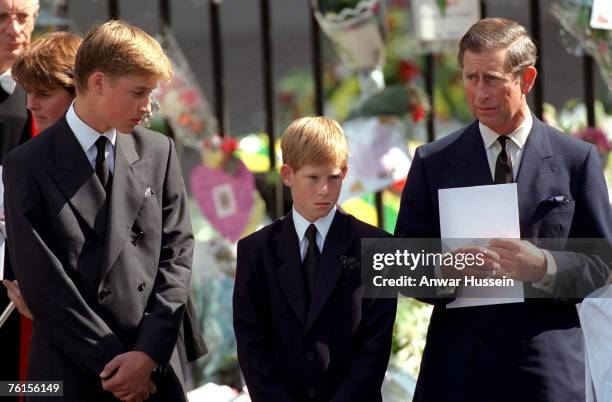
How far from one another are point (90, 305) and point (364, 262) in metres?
0.69

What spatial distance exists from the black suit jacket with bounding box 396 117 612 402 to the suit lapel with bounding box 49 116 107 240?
76 cm

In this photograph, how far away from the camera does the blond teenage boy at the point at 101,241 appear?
2682 mm

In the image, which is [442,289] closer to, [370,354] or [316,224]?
[370,354]

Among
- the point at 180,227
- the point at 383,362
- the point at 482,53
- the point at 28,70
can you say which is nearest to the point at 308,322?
the point at 383,362

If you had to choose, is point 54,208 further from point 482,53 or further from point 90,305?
point 482,53

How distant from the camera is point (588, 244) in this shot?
2.69 metres

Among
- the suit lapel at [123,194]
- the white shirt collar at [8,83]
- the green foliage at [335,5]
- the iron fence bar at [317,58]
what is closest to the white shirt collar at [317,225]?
the suit lapel at [123,194]

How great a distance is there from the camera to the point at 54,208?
2727 millimetres

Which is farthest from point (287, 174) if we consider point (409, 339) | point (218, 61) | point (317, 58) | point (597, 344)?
point (218, 61)

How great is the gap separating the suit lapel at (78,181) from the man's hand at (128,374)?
306mm

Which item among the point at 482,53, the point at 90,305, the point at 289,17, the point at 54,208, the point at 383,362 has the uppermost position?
the point at 289,17

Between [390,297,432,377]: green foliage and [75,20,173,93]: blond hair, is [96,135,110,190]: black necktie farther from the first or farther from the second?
[390,297,432,377]: green foliage

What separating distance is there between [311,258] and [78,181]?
0.61m

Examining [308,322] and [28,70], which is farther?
[28,70]
